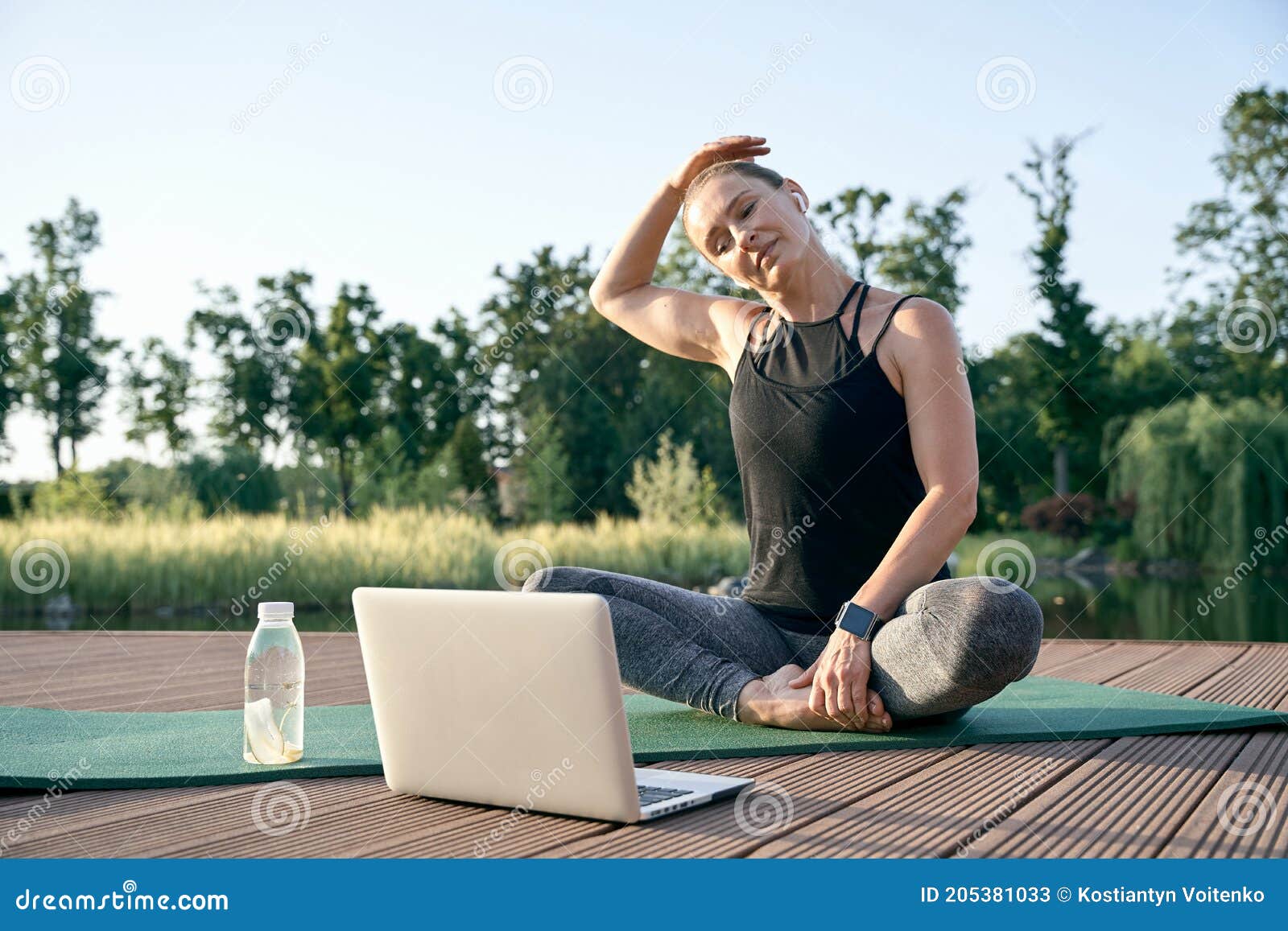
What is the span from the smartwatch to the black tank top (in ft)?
0.75

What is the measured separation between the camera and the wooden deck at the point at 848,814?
126 cm

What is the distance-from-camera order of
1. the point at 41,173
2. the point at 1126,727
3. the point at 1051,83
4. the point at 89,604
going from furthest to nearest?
the point at 1051,83, the point at 41,173, the point at 89,604, the point at 1126,727

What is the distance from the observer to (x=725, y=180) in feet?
7.20

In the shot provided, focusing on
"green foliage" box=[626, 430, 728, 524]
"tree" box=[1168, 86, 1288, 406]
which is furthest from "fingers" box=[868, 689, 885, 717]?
"tree" box=[1168, 86, 1288, 406]

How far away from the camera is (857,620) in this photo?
6.36ft

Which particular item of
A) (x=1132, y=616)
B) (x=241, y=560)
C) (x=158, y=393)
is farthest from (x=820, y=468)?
(x=158, y=393)

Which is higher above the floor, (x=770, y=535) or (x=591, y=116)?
(x=591, y=116)

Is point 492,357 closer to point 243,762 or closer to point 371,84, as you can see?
point 371,84

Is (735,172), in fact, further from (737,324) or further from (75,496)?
(75,496)

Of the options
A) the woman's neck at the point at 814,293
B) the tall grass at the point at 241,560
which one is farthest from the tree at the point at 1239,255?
the woman's neck at the point at 814,293

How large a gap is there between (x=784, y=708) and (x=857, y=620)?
0.77 ft
